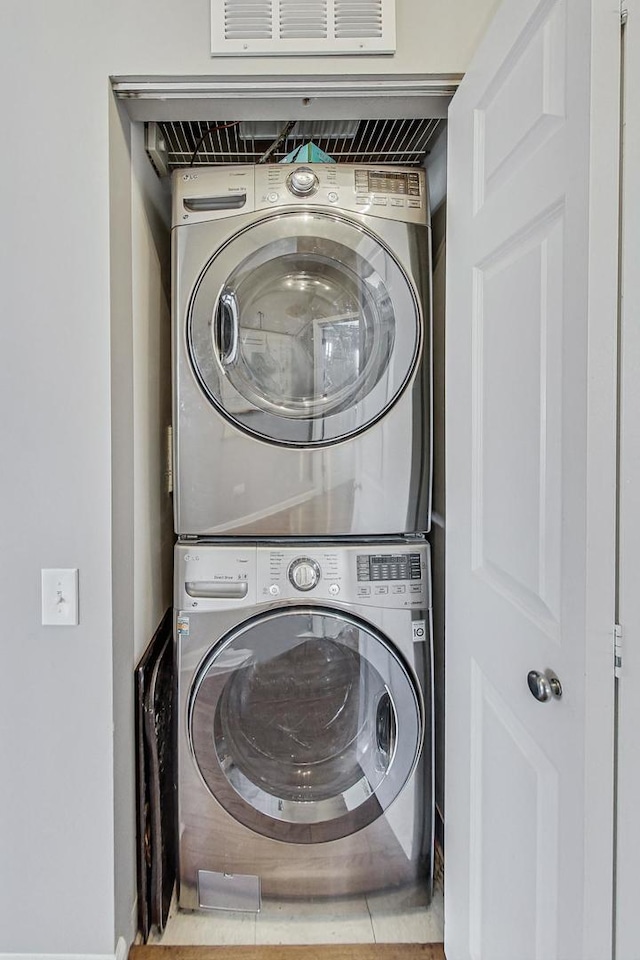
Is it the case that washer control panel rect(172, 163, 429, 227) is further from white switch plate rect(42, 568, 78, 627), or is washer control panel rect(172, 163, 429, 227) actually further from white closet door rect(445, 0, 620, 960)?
white switch plate rect(42, 568, 78, 627)

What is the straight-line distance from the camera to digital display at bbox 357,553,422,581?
138 centimetres

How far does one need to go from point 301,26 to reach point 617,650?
134cm

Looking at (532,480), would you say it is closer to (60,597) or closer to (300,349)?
(300,349)

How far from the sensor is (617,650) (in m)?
0.70

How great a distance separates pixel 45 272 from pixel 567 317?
1.08 m

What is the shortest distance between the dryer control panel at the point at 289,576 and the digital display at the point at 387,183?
924 millimetres

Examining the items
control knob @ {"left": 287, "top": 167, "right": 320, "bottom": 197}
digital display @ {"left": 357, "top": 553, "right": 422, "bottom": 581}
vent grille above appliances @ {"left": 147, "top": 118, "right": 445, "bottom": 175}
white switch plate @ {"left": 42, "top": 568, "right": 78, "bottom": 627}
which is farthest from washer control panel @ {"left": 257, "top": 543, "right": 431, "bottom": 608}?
vent grille above appliances @ {"left": 147, "top": 118, "right": 445, "bottom": 175}

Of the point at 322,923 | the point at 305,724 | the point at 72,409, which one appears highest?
the point at 72,409

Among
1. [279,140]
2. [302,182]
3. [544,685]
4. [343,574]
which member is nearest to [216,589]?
[343,574]

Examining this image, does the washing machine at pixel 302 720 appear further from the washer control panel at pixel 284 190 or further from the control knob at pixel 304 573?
the washer control panel at pixel 284 190

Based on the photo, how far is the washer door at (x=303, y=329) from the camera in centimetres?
134

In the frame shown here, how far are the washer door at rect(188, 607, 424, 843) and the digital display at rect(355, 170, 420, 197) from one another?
1089 millimetres

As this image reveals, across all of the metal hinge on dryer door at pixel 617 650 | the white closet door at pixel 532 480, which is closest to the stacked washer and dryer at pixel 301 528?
the white closet door at pixel 532 480

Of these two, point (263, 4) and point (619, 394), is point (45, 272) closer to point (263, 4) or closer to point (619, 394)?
point (263, 4)
